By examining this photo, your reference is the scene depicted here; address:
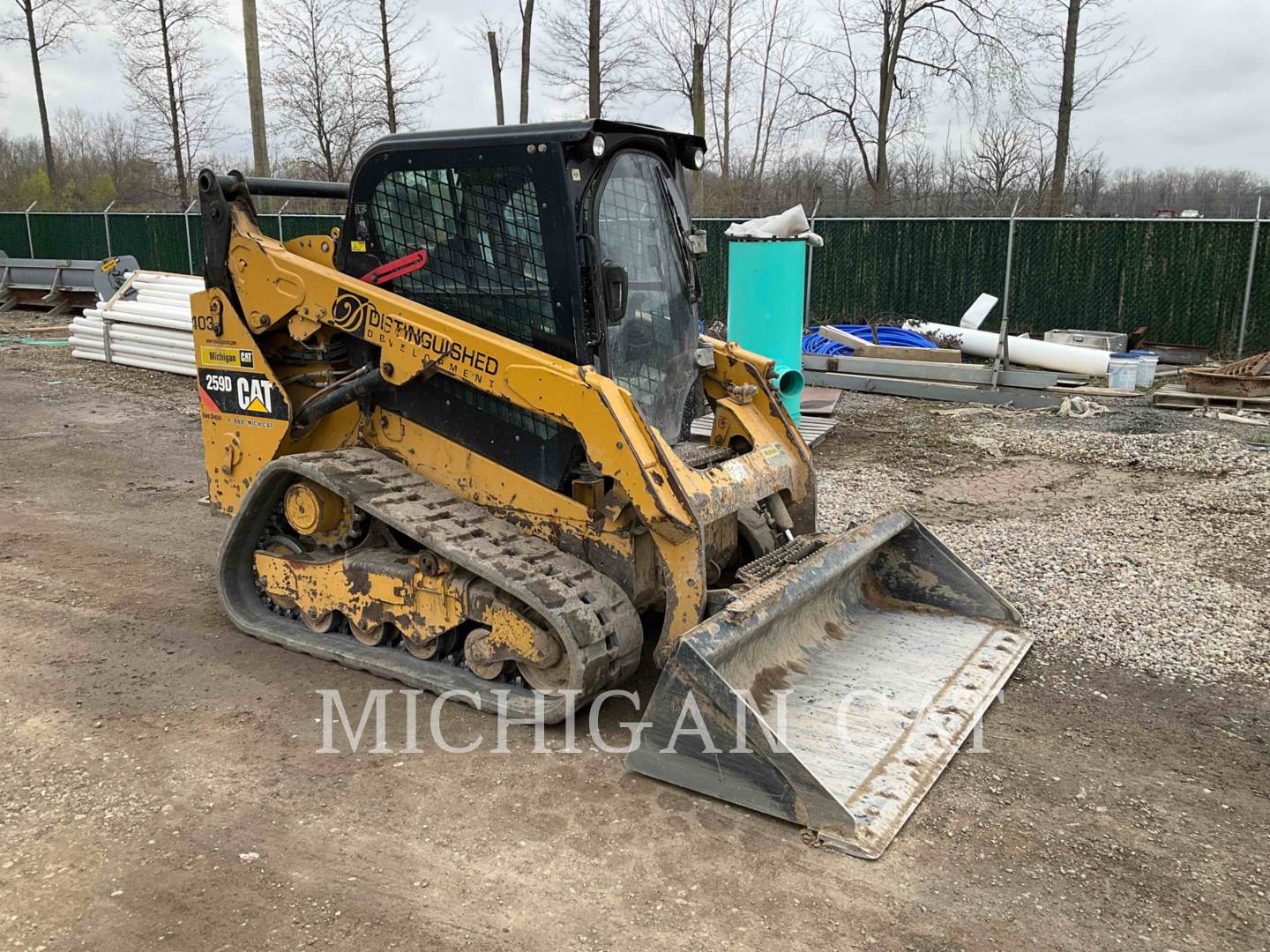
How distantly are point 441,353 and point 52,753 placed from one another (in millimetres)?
2196

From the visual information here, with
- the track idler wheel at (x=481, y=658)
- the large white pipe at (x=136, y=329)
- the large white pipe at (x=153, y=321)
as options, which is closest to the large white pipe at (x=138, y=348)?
the large white pipe at (x=136, y=329)

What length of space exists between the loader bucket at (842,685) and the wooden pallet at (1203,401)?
762cm

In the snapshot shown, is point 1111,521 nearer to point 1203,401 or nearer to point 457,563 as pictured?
point 457,563

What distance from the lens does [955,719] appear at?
163 inches

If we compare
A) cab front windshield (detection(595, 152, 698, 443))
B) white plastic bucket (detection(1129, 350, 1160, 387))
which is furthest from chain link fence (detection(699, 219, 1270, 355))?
cab front windshield (detection(595, 152, 698, 443))

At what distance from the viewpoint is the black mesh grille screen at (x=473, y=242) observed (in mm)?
4355

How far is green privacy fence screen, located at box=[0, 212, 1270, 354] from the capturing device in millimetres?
14242

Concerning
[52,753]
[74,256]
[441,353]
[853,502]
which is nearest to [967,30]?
[853,502]

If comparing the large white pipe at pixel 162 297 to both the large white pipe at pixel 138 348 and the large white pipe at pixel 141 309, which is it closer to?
the large white pipe at pixel 141 309

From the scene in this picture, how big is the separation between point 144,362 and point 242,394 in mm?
9342

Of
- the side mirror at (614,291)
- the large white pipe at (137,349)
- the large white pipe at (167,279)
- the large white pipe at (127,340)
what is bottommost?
the large white pipe at (137,349)

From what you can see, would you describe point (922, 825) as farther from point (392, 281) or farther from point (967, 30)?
point (967, 30)

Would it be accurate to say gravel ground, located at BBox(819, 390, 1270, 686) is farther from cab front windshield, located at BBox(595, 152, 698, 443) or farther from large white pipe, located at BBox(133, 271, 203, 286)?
large white pipe, located at BBox(133, 271, 203, 286)

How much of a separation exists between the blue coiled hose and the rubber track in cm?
986
